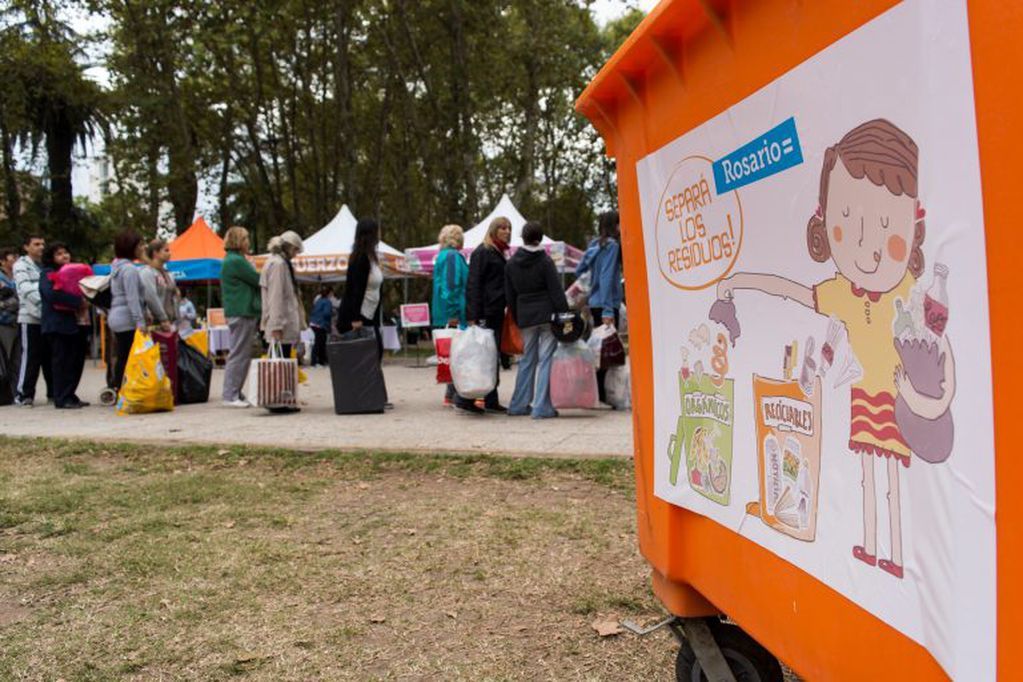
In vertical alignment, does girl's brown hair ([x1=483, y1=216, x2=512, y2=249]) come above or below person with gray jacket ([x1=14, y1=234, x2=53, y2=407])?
above

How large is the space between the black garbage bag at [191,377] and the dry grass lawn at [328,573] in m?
4.19

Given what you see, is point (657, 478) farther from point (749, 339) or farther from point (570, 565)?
point (570, 565)

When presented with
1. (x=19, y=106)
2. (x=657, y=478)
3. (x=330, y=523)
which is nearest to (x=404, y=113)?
(x=19, y=106)

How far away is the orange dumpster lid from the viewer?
61.4 ft

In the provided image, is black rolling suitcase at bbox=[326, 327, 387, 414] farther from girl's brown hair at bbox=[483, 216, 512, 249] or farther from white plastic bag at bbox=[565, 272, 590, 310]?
white plastic bag at bbox=[565, 272, 590, 310]

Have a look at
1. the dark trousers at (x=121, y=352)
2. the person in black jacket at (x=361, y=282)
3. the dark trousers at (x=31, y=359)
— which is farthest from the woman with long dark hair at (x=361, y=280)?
A: the dark trousers at (x=31, y=359)

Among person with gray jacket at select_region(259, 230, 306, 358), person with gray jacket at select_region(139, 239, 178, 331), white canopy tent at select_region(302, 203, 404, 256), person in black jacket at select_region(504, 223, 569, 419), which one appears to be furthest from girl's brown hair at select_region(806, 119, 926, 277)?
white canopy tent at select_region(302, 203, 404, 256)

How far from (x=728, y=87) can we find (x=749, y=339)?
565 millimetres

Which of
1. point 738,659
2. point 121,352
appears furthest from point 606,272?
point 738,659

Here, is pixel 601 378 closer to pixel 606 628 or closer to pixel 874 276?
pixel 606 628

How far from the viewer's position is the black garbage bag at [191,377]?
1015 centimetres

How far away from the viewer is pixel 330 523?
4.67 m

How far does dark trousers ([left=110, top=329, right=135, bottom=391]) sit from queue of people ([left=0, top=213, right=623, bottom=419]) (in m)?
0.01

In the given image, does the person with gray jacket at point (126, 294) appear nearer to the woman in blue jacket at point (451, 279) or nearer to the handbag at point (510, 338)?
the woman in blue jacket at point (451, 279)
